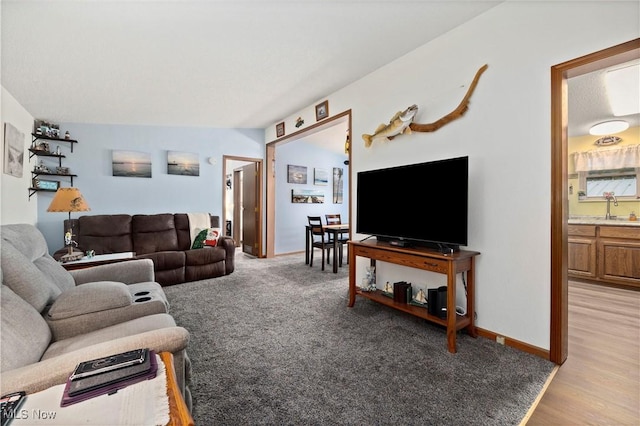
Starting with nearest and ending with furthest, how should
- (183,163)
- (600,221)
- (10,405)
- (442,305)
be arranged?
(10,405), (442,305), (600,221), (183,163)

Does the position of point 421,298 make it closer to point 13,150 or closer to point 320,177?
point 13,150

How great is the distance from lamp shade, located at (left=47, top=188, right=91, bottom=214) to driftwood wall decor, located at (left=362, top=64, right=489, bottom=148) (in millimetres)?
3198

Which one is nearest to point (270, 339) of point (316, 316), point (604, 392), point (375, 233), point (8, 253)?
point (316, 316)

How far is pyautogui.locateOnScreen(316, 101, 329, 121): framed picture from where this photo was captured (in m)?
3.99

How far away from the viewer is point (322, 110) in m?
4.06

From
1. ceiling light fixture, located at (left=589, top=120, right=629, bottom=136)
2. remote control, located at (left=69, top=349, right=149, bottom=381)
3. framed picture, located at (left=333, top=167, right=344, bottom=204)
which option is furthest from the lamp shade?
ceiling light fixture, located at (left=589, top=120, right=629, bottom=136)

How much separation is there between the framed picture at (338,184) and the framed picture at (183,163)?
3.28 metres

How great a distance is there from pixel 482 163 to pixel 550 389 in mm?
1611

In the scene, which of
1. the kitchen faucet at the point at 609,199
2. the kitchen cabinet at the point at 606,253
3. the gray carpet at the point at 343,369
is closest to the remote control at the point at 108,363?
the gray carpet at the point at 343,369

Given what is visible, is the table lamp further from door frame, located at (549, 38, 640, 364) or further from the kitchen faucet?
the kitchen faucet

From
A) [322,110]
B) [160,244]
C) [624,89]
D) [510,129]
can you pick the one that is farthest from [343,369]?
[624,89]

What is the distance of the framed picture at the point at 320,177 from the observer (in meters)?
6.70

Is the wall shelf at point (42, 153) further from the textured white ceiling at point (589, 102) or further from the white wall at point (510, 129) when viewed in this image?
the textured white ceiling at point (589, 102)

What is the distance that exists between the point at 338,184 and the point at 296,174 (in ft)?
4.41
